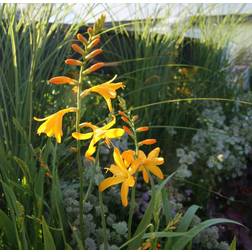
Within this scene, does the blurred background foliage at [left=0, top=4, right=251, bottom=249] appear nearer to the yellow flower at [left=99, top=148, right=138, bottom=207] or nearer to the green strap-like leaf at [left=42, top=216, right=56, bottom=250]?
the green strap-like leaf at [left=42, top=216, right=56, bottom=250]

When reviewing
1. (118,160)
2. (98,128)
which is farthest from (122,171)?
(98,128)

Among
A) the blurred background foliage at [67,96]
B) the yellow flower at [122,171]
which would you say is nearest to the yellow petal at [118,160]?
the yellow flower at [122,171]

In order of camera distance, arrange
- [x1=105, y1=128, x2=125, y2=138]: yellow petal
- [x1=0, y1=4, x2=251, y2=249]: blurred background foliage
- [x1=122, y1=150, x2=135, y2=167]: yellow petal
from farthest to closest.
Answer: [x1=0, y1=4, x2=251, y2=249]: blurred background foliage < [x1=122, y1=150, x2=135, y2=167]: yellow petal < [x1=105, y1=128, x2=125, y2=138]: yellow petal

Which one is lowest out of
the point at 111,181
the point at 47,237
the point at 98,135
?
the point at 47,237

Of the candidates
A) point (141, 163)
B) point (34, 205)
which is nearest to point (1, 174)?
point (34, 205)

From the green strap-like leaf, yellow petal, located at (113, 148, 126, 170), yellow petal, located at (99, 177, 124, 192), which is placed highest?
yellow petal, located at (113, 148, 126, 170)

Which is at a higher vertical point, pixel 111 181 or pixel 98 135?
pixel 98 135

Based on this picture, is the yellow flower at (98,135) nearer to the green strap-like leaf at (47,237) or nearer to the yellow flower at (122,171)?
the yellow flower at (122,171)

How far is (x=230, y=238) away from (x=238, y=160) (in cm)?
58

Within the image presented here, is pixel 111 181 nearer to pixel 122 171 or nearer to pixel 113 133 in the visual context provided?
pixel 122 171

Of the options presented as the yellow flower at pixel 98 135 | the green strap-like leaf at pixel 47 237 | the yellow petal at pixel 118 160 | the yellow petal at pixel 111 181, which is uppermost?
the yellow flower at pixel 98 135

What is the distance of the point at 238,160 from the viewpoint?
279cm

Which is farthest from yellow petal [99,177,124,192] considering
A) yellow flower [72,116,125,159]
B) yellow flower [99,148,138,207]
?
yellow flower [72,116,125,159]

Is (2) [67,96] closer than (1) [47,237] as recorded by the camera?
No
